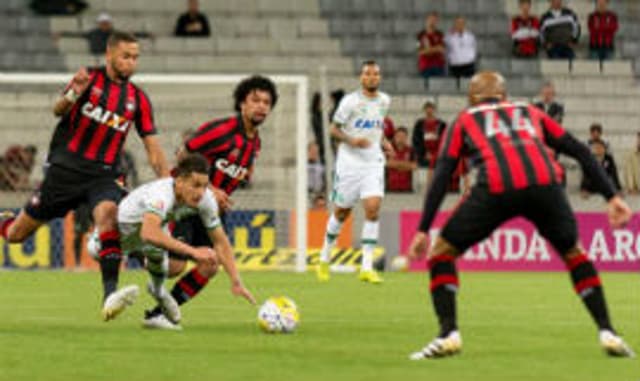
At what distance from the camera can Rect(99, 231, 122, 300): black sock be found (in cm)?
1092

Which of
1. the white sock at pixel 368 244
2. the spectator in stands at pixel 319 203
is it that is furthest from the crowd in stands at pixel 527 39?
the white sock at pixel 368 244

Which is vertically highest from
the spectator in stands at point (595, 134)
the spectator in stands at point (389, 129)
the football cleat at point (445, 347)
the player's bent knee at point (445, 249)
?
the player's bent knee at point (445, 249)

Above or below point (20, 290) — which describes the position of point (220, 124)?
above

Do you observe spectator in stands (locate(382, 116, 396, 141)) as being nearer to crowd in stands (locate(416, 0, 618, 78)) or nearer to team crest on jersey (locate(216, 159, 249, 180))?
crowd in stands (locate(416, 0, 618, 78))

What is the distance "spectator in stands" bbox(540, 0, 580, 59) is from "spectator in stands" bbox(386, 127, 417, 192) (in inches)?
197

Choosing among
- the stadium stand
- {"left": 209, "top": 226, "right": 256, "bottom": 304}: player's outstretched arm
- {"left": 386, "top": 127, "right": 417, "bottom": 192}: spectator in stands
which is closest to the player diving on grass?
{"left": 209, "top": 226, "right": 256, "bottom": 304}: player's outstretched arm

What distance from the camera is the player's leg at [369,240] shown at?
56.0 ft

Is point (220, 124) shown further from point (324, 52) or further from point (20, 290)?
point (324, 52)

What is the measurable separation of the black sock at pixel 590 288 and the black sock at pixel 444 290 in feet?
2.08

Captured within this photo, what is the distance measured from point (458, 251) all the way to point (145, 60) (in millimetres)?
17959

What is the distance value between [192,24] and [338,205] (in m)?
9.62

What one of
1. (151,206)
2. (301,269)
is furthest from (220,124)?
(301,269)

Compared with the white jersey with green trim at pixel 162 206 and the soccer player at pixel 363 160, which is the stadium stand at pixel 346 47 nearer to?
the soccer player at pixel 363 160

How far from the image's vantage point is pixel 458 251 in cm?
852
